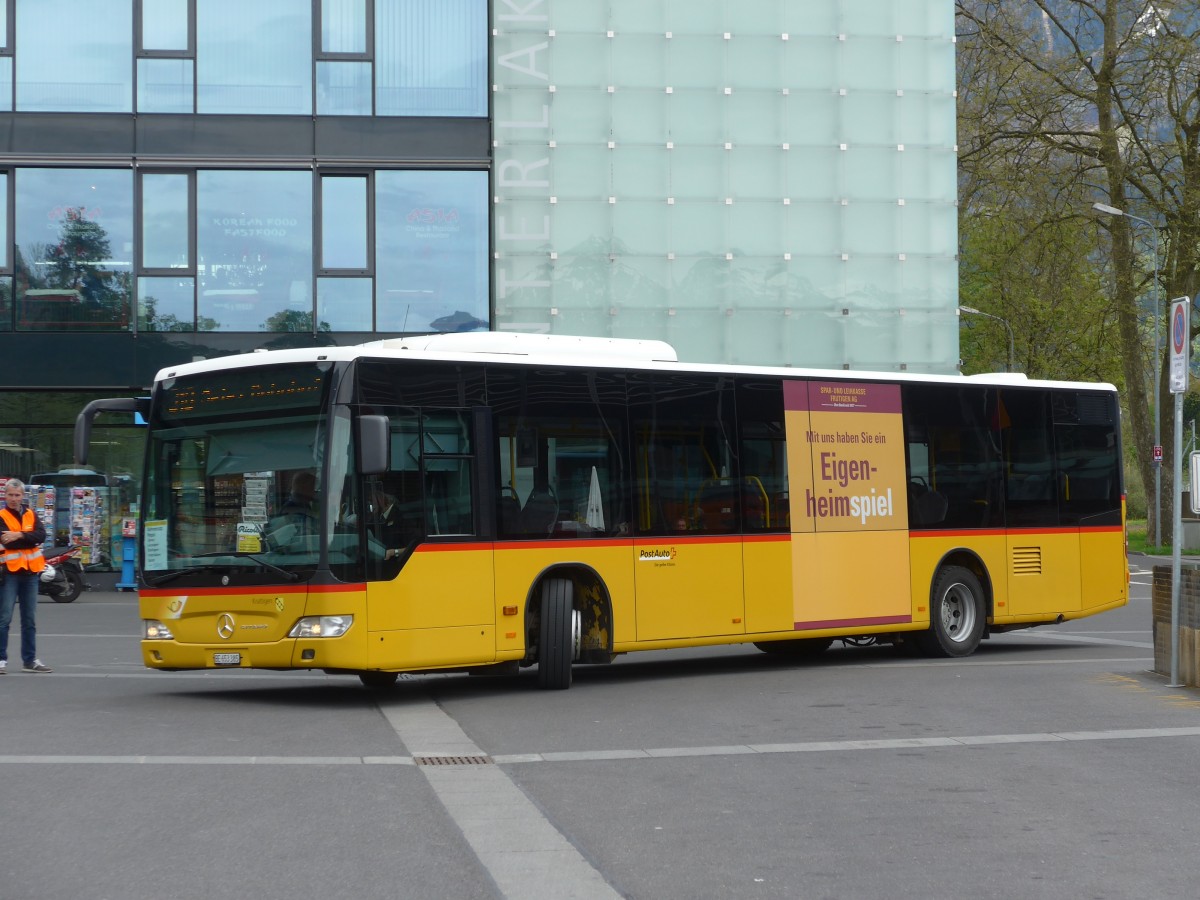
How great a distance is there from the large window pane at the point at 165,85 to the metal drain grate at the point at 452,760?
70.7ft

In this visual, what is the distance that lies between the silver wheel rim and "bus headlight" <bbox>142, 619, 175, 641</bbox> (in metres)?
8.21

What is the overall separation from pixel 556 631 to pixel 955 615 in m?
5.65

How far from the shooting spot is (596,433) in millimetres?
14258

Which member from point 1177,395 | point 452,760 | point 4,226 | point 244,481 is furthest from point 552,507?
point 4,226

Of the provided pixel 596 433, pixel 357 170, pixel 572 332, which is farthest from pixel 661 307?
pixel 596 433

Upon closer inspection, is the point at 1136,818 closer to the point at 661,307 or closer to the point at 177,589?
the point at 177,589

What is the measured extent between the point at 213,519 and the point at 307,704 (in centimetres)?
163

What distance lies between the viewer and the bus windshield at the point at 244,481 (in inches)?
496

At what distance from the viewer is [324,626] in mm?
12438

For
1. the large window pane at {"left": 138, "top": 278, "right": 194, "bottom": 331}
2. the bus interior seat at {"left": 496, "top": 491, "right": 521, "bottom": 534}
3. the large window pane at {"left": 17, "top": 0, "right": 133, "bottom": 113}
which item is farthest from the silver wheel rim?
the large window pane at {"left": 17, "top": 0, "right": 133, "bottom": 113}

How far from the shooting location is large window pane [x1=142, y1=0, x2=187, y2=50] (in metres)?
29.5

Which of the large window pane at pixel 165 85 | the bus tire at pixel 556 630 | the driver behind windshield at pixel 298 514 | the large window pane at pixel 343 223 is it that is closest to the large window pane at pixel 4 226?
the large window pane at pixel 165 85

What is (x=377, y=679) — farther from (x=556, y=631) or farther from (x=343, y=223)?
(x=343, y=223)

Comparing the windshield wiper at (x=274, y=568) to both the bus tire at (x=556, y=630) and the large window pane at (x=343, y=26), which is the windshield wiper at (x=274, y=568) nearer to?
the bus tire at (x=556, y=630)
